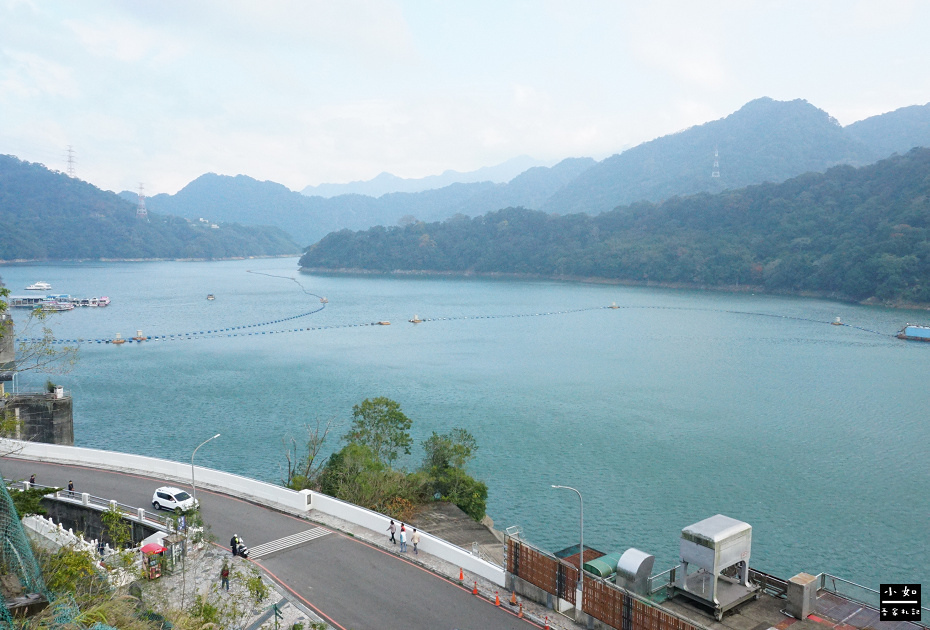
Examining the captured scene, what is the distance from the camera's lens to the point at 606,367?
2082 inches

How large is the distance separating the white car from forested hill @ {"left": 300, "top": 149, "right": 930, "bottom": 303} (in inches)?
3435

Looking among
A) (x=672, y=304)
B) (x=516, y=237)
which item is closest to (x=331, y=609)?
(x=672, y=304)

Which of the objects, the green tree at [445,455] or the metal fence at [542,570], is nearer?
the metal fence at [542,570]

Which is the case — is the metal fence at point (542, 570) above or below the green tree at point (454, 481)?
above

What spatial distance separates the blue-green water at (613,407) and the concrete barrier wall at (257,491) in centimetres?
717

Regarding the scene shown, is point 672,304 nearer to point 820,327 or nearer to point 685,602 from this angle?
point 820,327

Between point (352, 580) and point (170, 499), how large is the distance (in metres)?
6.81

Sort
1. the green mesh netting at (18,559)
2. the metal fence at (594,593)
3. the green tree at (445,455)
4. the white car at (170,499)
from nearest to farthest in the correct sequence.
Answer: the green mesh netting at (18,559)
the metal fence at (594,593)
the white car at (170,499)
the green tree at (445,455)

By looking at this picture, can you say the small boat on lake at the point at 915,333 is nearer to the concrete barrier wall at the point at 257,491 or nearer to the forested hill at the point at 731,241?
the forested hill at the point at 731,241

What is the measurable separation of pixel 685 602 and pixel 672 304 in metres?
83.3

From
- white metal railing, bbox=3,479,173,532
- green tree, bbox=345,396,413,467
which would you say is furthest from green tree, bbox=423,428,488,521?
white metal railing, bbox=3,479,173,532

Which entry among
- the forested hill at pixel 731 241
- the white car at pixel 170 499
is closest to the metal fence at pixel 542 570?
the white car at pixel 170 499

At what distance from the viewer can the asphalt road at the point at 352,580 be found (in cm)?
1320

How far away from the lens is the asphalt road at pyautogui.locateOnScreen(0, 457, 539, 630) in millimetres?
13203
